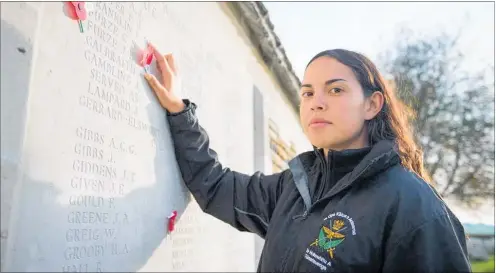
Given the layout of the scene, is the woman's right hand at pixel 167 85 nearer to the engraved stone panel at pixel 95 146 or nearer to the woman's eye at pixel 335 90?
the engraved stone panel at pixel 95 146

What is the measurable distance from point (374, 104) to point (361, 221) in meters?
0.57

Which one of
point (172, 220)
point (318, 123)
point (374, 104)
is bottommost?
point (172, 220)

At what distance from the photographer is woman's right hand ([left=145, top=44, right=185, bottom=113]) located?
6.53ft

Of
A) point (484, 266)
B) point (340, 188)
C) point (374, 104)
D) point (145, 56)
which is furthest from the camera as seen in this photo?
point (484, 266)

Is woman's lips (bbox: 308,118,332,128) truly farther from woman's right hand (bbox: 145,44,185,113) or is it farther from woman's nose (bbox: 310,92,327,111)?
woman's right hand (bbox: 145,44,185,113)

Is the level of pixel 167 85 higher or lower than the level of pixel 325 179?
higher

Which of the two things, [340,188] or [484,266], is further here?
[484,266]

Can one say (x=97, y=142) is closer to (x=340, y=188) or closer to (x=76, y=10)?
(x=76, y=10)

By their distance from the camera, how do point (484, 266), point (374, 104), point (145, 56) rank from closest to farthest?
point (374, 104), point (145, 56), point (484, 266)

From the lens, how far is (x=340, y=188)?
1.54 metres

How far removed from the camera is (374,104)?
1771 millimetres

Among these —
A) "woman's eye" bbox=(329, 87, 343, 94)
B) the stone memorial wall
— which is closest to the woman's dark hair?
"woman's eye" bbox=(329, 87, 343, 94)

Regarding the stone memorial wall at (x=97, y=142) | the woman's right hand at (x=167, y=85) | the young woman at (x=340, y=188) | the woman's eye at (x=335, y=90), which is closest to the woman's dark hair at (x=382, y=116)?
the young woman at (x=340, y=188)

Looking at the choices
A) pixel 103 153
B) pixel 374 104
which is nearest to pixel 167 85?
pixel 103 153
